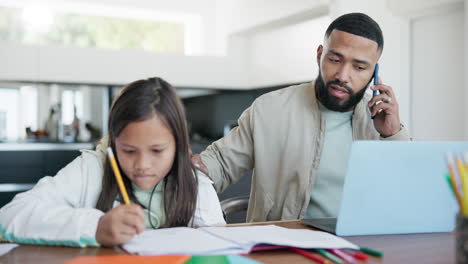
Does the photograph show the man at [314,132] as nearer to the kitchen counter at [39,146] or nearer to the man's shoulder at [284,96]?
the man's shoulder at [284,96]

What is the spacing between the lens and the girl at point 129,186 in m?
1.05

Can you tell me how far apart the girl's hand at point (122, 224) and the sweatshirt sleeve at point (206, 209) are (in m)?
0.35

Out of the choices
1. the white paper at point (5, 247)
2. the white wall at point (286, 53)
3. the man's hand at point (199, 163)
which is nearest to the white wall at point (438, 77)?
the white wall at point (286, 53)

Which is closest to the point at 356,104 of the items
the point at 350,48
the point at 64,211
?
the point at 350,48

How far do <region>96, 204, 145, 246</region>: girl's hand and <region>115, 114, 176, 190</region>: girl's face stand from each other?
8.3 inches

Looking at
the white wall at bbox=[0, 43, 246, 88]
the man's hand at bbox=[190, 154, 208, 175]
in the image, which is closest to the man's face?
the man's hand at bbox=[190, 154, 208, 175]

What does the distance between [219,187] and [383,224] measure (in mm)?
807

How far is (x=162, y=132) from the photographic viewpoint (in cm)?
123

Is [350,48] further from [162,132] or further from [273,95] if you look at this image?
[162,132]

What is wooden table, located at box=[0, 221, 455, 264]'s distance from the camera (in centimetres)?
95

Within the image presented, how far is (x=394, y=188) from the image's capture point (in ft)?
3.67

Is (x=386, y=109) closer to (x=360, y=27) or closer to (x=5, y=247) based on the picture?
(x=360, y=27)

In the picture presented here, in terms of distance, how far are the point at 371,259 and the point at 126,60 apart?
14.2 feet

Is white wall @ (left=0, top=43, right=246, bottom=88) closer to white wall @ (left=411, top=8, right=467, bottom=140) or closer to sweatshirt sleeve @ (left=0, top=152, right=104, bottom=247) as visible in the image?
white wall @ (left=411, top=8, right=467, bottom=140)
